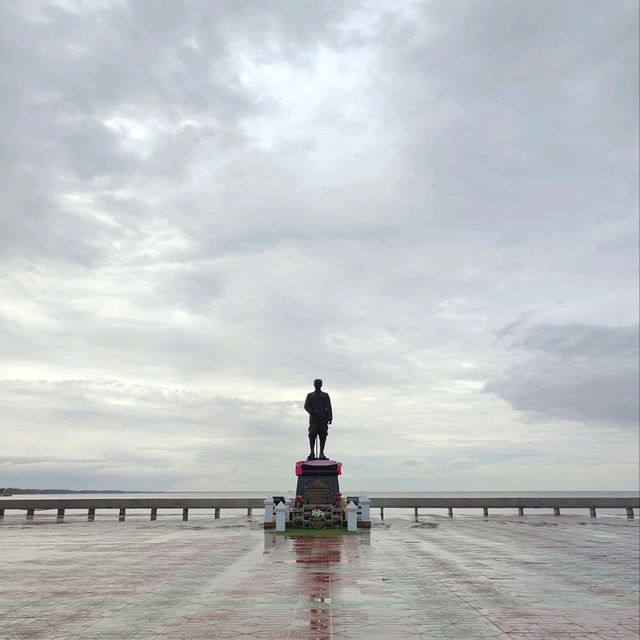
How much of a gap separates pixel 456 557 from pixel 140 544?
930 centimetres

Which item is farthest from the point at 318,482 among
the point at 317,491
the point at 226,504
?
the point at 226,504

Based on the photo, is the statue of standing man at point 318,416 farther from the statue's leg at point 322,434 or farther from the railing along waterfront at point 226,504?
the railing along waterfront at point 226,504

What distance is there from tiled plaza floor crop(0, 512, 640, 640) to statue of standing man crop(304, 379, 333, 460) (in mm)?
8278

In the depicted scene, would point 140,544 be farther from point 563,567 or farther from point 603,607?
point 603,607

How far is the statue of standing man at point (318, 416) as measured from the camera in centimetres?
2712

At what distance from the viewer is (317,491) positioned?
23688 millimetres

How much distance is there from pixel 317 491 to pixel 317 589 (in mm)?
13805

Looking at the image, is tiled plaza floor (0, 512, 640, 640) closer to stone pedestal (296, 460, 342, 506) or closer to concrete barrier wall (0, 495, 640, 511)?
stone pedestal (296, 460, 342, 506)

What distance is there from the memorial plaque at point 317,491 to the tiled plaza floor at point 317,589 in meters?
4.59

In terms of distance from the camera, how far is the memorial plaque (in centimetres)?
2359

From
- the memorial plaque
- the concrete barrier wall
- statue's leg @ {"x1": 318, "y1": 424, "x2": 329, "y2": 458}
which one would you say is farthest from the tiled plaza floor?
the concrete barrier wall

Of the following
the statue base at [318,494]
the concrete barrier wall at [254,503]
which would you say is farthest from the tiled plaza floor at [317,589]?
the concrete barrier wall at [254,503]

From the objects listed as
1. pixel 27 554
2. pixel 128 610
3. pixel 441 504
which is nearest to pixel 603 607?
pixel 128 610

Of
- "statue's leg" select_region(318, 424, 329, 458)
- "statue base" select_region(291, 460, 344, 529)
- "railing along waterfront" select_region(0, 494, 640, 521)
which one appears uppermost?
"statue's leg" select_region(318, 424, 329, 458)
